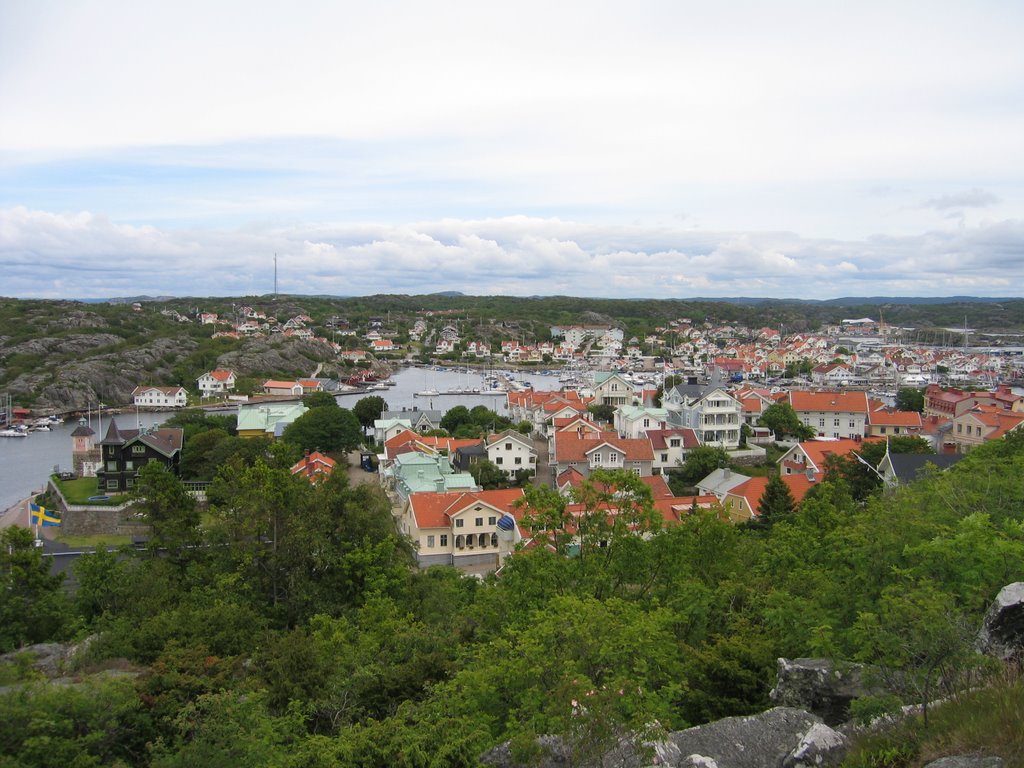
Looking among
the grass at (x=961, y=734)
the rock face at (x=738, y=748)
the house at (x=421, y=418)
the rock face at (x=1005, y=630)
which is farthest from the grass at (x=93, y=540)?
the rock face at (x=1005, y=630)

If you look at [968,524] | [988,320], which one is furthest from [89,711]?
[988,320]

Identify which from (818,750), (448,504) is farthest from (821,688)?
(448,504)

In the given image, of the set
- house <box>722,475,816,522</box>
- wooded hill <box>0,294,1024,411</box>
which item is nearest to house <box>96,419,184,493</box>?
house <box>722,475,816,522</box>

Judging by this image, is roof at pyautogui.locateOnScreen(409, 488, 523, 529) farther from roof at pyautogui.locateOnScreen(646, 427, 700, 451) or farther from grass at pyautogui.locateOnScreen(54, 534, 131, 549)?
roof at pyautogui.locateOnScreen(646, 427, 700, 451)

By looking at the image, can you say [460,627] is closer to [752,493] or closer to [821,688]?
[821,688]

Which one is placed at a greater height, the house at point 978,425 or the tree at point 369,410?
the house at point 978,425

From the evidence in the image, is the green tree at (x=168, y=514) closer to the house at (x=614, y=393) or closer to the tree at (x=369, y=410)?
the tree at (x=369, y=410)

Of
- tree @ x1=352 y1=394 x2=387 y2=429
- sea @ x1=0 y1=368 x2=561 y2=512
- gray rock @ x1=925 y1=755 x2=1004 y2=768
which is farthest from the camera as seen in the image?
tree @ x1=352 y1=394 x2=387 y2=429
